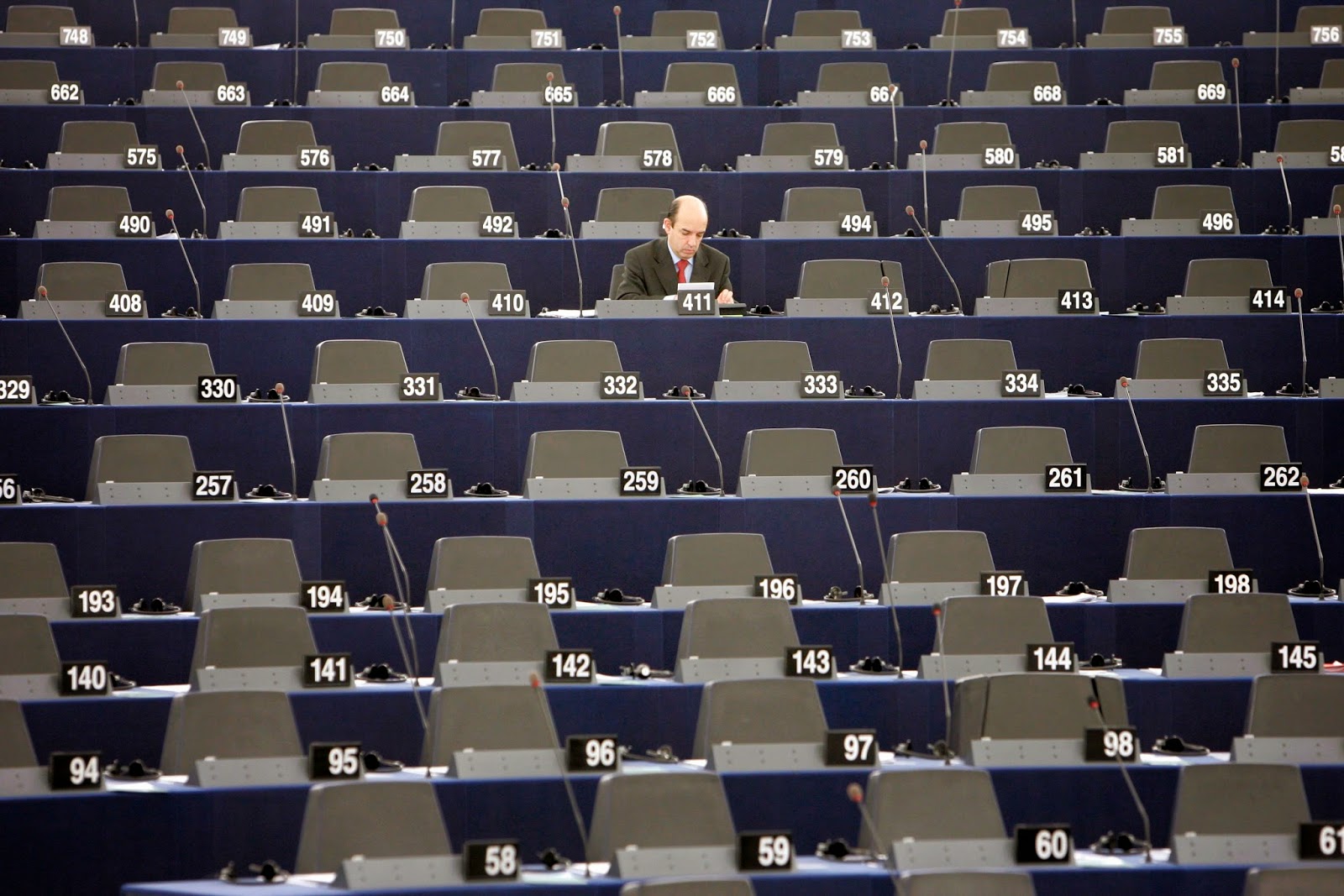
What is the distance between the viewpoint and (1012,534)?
6.41 metres

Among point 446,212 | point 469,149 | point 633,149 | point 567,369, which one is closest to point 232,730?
point 567,369

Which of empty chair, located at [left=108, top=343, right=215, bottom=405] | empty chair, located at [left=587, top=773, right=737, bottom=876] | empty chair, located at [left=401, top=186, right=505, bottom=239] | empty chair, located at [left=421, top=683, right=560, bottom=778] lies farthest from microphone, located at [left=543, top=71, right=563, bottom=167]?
empty chair, located at [left=587, top=773, right=737, bottom=876]

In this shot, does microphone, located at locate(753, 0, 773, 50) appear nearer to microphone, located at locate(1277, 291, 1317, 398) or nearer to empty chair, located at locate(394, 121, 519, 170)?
empty chair, located at locate(394, 121, 519, 170)

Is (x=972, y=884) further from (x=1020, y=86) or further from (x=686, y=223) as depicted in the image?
(x=1020, y=86)

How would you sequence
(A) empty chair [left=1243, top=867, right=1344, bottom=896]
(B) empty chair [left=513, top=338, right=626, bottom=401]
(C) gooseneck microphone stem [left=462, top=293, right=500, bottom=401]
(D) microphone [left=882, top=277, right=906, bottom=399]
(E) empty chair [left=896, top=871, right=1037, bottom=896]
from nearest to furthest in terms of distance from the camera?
(E) empty chair [left=896, top=871, right=1037, bottom=896] → (A) empty chair [left=1243, top=867, right=1344, bottom=896] → (B) empty chair [left=513, top=338, right=626, bottom=401] → (C) gooseneck microphone stem [left=462, top=293, right=500, bottom=401] → (D) microphone [left=882, top=277, right=906, bottom=399]

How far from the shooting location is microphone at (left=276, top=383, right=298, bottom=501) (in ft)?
20.8

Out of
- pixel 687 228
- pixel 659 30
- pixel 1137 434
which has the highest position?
pixel 659 30

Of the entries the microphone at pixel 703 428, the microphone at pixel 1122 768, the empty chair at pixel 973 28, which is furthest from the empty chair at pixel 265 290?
the empty chair at pixel 973 28

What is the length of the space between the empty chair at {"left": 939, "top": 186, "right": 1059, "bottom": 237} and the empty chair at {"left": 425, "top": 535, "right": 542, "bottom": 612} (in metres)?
2.88

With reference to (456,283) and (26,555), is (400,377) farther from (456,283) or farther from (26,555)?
(26,555)

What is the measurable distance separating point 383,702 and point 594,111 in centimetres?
397

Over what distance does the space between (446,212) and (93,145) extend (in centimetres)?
157

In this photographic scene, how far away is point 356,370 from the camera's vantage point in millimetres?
6723

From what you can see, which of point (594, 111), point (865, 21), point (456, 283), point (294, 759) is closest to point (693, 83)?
point (594, 111)
